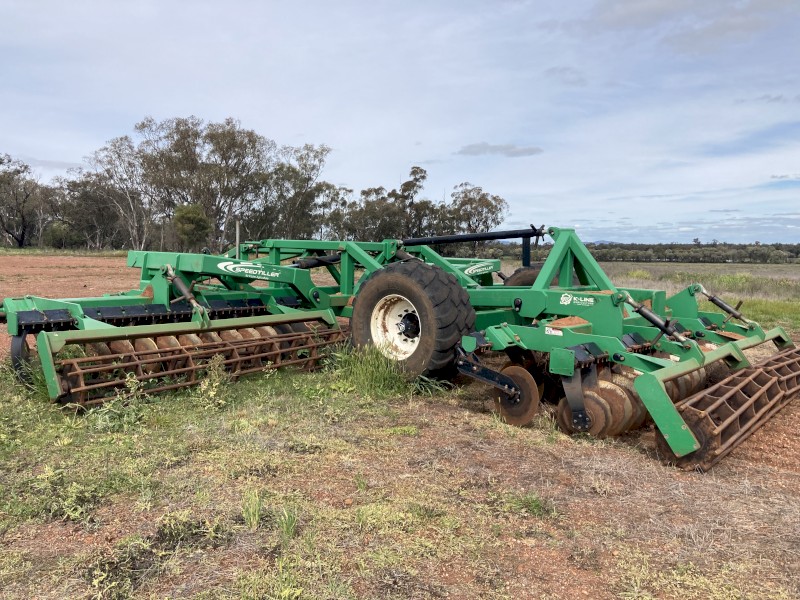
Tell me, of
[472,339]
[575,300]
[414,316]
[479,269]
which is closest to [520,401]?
[472,339]

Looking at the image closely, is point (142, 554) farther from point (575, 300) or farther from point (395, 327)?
point (575, 300)

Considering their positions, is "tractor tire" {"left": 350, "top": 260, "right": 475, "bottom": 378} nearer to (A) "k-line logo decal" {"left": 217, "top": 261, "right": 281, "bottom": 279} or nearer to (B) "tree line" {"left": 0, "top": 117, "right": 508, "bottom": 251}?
(A) "k-line logo decal" {"left": 217, "top": 261, "right": 281, "bottom": 279}

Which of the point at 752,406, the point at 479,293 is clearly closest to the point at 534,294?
the point at 479,293

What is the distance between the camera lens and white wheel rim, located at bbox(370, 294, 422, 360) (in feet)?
19.6

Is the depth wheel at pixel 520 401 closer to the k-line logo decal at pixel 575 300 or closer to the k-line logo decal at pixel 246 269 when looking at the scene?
the k-line logo decal at pixel 575 300

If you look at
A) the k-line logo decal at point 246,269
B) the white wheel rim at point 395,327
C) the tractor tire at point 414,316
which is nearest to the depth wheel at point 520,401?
the tractor tire at point 414,316

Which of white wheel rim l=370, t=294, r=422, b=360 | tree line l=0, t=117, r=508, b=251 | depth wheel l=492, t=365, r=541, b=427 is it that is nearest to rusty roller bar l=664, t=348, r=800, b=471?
depth wheel l=492, t=365, r=541, b=427

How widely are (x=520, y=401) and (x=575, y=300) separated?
3.49 ft

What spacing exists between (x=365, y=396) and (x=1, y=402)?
116 inches

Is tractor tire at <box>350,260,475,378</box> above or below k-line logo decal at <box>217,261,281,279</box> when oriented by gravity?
below

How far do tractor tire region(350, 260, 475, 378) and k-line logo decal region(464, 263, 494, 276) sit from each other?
1958 mm

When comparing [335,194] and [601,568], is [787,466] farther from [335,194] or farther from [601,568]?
[335,194]

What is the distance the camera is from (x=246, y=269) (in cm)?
693

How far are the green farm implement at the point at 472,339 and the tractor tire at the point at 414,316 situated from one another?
1 cm
